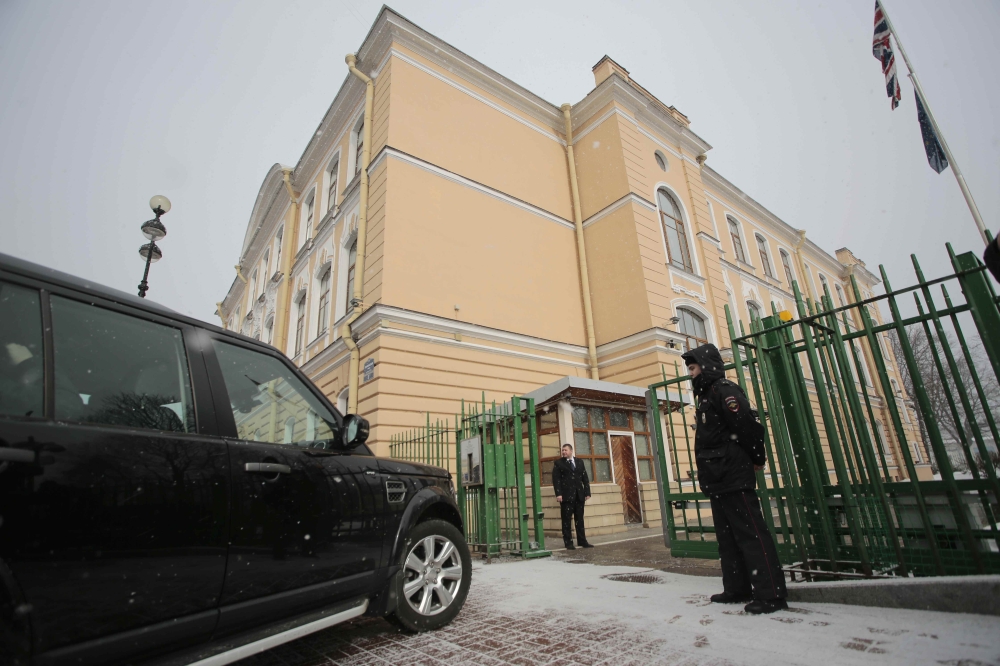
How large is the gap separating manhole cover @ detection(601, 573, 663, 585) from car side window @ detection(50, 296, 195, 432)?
4.05 metres

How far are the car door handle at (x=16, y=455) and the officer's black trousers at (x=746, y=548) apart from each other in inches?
150

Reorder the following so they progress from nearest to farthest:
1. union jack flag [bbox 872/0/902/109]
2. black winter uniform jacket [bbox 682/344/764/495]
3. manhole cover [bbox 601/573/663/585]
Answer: black winter uniform jacket [bbox 682/344/764/495] < manhole cover [bbox 601/573/663/585] < union jack flag [bbox 872/0/902/109]

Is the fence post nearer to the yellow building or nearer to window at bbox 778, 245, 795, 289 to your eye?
the yellow building

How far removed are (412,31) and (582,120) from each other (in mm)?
6748

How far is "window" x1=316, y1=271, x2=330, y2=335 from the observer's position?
15211 millimetres

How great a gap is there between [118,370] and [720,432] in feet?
12.1

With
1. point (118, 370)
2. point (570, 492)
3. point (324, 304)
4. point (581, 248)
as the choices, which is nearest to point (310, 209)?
point (324, 304)

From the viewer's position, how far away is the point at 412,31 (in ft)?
46.1

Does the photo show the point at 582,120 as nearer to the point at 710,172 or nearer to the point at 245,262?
the point at 710,172

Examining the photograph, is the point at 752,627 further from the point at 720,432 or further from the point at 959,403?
the point at 959,403

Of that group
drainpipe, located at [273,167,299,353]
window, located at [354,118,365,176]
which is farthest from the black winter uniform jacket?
drainpipe, located at [273,167,299,353]

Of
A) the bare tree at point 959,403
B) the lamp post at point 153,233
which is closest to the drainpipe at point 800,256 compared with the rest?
the bare tree at point 959,403

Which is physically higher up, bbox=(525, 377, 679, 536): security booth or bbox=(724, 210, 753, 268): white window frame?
bbox=(724, 210, 753, 268): white window frame

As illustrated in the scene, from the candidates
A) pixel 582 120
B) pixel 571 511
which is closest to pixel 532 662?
pixel 571 511
